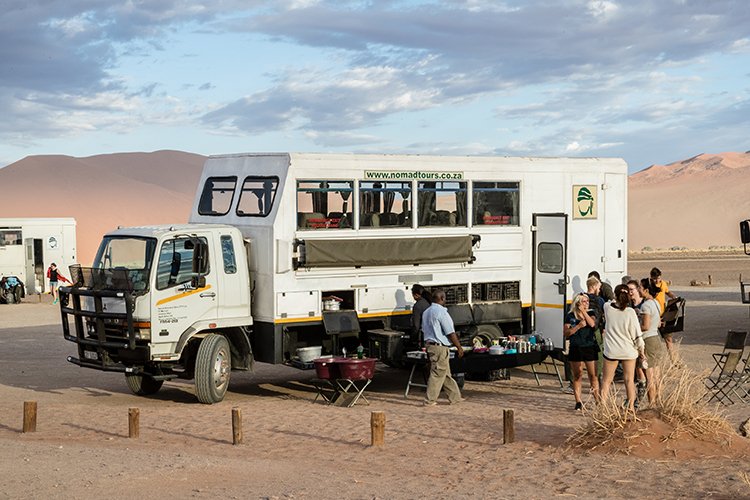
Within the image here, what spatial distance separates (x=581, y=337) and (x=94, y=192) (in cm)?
12460

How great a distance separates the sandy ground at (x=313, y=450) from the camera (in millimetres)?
10531

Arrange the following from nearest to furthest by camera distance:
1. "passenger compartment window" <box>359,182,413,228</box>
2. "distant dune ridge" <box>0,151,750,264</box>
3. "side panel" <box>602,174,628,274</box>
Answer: "passenger compartment window" <box>359,182,413,228</box> → "side panel" <box>602,174,628,274</box> → "distant dune ridge" <box>0,151,750,264</box>

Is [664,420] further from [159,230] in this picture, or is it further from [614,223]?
[159,230]

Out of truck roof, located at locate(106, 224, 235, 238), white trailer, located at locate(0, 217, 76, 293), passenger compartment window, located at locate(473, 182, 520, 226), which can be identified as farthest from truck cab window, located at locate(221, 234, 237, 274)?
white trailer, located at locate(0, 217, 76, 293)

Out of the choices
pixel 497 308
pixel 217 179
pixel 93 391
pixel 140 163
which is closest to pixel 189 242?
pixel 217 179

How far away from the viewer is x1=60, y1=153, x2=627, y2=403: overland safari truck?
1549 cm

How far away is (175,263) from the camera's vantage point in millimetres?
15500

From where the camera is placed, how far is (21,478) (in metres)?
10.7

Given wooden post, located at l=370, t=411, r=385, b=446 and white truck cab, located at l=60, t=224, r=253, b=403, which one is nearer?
wooden post, located at l=370, t=411, r=385, b=446

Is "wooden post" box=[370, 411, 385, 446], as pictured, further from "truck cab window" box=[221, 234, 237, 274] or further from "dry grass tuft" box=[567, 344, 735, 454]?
"truck cab window" box=[221, 234, 237, 274]

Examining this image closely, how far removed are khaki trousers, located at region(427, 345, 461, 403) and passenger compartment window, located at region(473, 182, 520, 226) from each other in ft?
10.1

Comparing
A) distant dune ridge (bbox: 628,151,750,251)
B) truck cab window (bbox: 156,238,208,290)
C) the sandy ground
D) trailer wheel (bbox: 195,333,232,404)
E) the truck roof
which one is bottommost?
the sandy ground

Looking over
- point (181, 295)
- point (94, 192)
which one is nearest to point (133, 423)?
point (181, 295)

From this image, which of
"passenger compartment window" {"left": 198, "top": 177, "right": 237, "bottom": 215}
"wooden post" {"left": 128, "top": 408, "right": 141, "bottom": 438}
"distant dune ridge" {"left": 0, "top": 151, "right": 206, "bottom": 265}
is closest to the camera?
"wooden post" {"left": 128, "top": 408, "right": 141, "bottom": 438}
